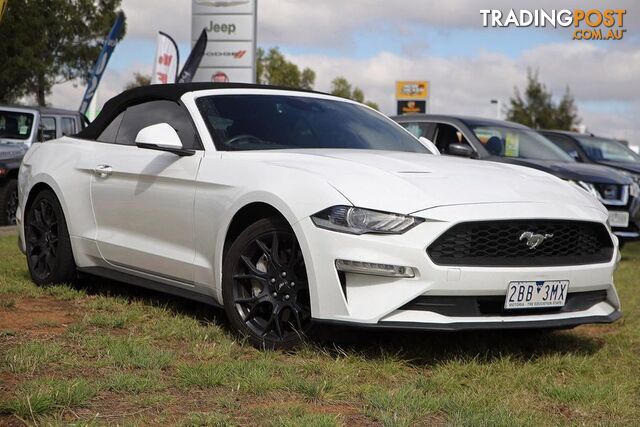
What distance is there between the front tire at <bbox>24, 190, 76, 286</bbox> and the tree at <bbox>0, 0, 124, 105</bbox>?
26.4 metres

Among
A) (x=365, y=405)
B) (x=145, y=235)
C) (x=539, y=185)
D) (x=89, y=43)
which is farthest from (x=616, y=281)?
(x=89, y=43)

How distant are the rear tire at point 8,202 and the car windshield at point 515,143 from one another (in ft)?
22.1

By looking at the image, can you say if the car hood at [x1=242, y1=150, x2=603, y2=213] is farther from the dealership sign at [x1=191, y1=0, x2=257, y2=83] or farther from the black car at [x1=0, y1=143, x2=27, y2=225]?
the dealership sign at [x1=191, y1=0, x2=257, y2=83]

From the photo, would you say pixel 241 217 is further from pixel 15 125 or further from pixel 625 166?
pixel 15 125

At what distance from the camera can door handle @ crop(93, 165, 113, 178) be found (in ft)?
19.9

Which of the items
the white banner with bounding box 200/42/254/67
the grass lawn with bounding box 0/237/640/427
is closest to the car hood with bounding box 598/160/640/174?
the grass lawn with bounding box 0/237/640/427

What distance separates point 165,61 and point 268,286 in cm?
1544

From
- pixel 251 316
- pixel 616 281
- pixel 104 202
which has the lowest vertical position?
pixel 616 281

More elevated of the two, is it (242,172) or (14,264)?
(242,172)

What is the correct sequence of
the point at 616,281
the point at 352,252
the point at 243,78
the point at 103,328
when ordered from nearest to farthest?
the point at 352,252, the point at 103,328, the point at 616,281, the point at 243,78

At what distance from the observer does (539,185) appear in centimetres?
505

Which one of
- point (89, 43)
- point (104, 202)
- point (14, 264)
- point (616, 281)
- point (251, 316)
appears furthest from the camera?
point (89, 43)

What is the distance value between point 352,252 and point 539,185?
126 cm

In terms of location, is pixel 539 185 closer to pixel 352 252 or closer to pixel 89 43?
pixel 352 252
